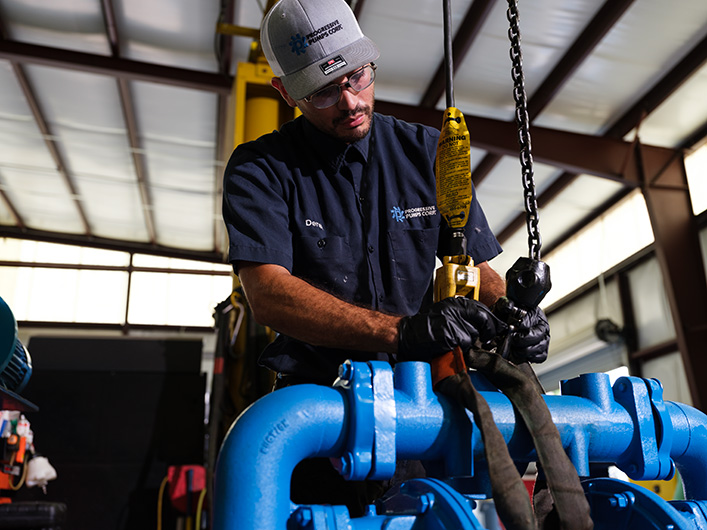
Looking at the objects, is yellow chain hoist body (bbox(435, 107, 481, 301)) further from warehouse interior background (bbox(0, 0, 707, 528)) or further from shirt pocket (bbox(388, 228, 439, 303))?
warehouse interior background (bbox(0, 0, 707, 528))

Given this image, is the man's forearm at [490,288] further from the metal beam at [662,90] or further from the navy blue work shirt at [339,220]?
the metal beam at [662,90]

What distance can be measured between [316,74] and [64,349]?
3.35m

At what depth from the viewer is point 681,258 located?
5.96 meters

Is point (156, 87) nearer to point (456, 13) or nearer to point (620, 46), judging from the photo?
point (456, 13)

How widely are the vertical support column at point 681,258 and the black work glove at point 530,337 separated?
519 cm

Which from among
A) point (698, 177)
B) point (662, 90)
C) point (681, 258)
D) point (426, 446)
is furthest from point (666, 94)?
point (426, 446)

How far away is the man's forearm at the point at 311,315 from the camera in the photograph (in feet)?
3.00

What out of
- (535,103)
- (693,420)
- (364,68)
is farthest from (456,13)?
(693,420)

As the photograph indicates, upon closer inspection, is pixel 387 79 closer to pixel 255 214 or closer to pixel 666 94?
pixel 666 94

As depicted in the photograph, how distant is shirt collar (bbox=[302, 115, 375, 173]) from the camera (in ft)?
4.19

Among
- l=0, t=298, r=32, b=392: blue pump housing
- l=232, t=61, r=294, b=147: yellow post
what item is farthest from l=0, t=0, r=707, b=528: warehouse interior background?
l=0, t=298, r=32, b=392: blue pump housing

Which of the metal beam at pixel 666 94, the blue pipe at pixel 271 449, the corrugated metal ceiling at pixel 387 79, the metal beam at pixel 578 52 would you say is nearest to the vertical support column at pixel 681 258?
the metal beam at pixel 666 94

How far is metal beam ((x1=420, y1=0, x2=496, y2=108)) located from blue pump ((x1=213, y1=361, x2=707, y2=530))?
3986 mm

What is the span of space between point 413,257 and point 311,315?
298 millimetres
